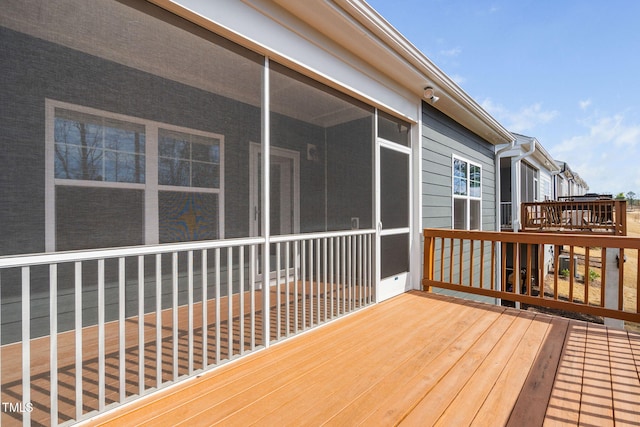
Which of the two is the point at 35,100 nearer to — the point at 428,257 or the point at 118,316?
the point at 118,316

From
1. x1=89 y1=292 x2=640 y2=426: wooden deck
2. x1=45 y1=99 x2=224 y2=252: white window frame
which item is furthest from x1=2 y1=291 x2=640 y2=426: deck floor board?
x1=45 y1=99 x2=224 y2=252: white window frame

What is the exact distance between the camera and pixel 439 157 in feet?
15.8

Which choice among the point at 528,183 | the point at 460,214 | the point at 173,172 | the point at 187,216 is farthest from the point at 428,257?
the point at 528,183

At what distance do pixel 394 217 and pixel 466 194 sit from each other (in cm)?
254

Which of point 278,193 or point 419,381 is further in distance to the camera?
point 278,193

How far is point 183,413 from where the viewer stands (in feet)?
5.43

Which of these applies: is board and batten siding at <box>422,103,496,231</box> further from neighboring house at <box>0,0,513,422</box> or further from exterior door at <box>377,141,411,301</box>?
neighboring house at <box>0,0,513,422</box>

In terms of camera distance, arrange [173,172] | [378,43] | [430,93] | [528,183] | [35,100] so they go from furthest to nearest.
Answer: [528,183] < [430,93] < [378,43] < [173,172] < [35,100]

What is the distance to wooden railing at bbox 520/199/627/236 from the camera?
6.23 m

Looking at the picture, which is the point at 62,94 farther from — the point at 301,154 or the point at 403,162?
the point at 403,162

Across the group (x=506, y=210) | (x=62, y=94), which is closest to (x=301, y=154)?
(x=62, y=94)

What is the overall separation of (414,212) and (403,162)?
72 cm

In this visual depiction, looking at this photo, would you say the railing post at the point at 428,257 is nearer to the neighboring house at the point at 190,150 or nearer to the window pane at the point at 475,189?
the neighboring house at the point at 190,150

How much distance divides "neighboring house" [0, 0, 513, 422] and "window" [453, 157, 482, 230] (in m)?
2.26
